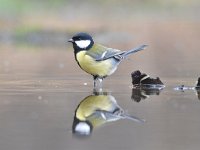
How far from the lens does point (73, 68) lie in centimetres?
1383

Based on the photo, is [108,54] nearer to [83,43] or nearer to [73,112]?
[83,43]

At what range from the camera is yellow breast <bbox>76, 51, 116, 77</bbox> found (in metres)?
10.3

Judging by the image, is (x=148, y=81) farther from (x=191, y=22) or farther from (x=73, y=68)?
(x=191, y=22)

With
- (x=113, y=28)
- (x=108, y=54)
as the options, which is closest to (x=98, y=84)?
(x=108, y=54)

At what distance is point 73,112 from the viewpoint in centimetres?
820

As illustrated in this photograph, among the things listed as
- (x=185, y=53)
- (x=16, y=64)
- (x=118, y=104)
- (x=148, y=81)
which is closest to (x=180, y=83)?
(x=148, y=81)

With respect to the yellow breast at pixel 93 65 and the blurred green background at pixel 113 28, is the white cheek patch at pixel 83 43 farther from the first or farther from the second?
the blurred green background at pixel 113 28

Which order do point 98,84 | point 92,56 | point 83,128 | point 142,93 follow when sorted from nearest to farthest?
point 83,128 → point 142,93 → point 92,56 → point 98,84

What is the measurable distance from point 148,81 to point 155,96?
3.18 feet

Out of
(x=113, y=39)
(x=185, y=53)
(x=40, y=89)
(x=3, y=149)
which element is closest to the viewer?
(x=3, y=149)

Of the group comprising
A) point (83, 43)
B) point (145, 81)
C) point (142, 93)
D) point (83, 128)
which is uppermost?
point (83, 43)

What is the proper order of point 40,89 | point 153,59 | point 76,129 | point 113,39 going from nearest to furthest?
1. point 76,129
2. point 40,89
3. point 153,59
4. point 113,39

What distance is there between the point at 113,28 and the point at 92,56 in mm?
17288

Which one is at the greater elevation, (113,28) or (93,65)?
(113,28)
